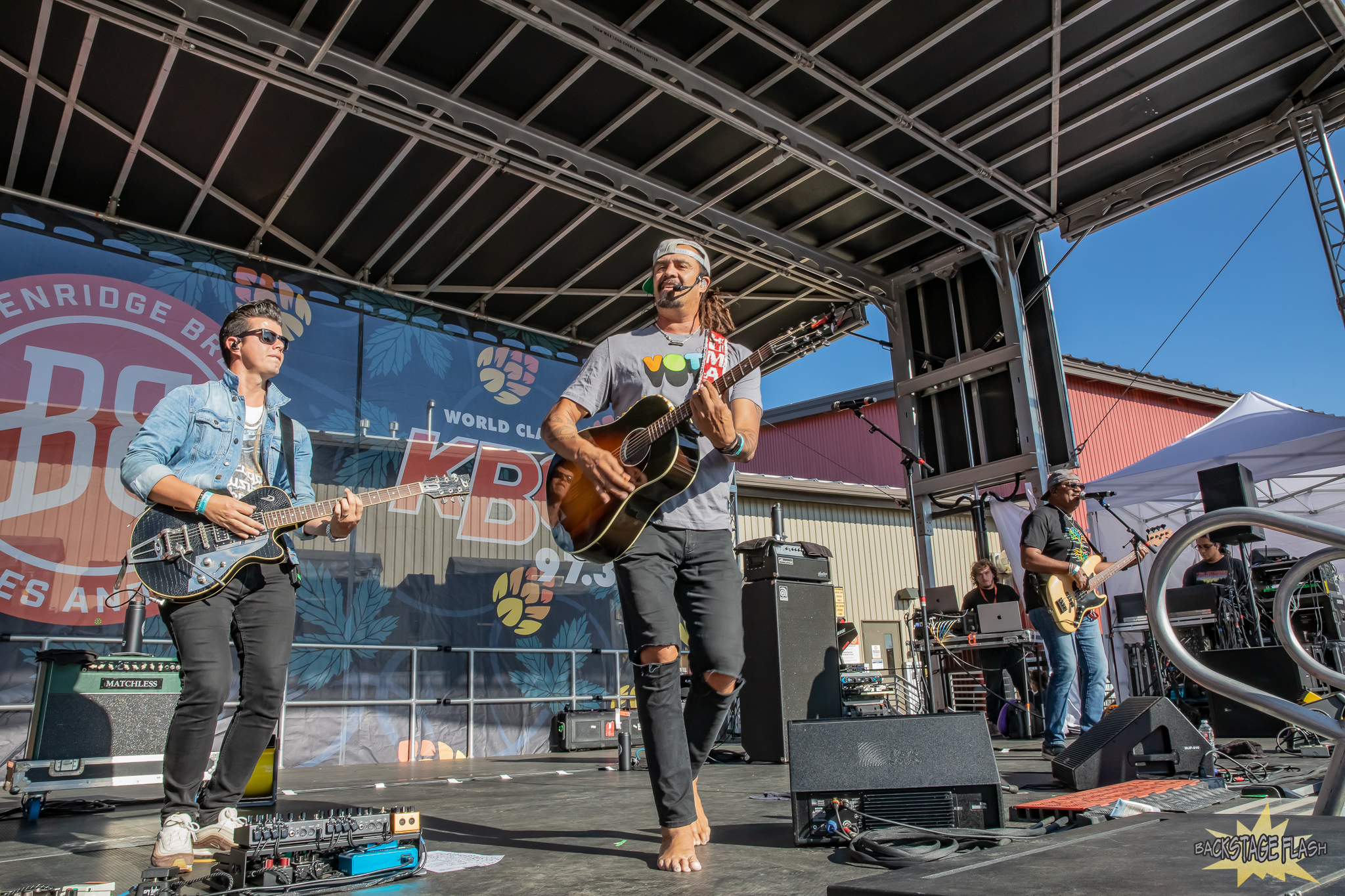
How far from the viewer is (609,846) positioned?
2.44 meters

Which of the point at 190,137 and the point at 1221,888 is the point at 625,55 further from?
the point at 1221,888

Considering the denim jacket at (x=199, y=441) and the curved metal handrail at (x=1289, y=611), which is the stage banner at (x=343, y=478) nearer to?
the denim jacket at (x=199, y=441)

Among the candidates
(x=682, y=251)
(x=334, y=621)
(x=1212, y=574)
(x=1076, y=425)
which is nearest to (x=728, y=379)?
(x=682, y=251)

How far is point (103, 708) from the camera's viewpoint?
430 cm

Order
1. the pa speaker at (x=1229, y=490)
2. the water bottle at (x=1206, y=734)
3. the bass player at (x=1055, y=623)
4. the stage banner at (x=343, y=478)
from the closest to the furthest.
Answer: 1. the water bottle at (x=1206, y=734)
2. the pa speaker at (x=1229, y=490)
3. the bass player at (x=1055, y=623)
4. the stage banner at (x=343, y=478)

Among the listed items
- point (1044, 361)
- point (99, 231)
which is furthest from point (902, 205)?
point (99, 231)

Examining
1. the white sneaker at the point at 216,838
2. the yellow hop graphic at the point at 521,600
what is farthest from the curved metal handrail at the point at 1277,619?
the yellow hop graphic at the point at 521,600

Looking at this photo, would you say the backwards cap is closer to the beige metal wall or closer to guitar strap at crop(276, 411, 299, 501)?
guitar strap at crop(276, 411, 299, 501)

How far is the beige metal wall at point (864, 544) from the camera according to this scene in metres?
16.2

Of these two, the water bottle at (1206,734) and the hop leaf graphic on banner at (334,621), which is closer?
the water bottle at (1206,734)

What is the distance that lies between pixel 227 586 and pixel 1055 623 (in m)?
4.62

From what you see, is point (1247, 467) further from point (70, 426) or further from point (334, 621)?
point (70, 426)

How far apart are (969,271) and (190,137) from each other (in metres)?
7.66

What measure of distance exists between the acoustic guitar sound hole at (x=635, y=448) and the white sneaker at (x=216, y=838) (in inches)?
59.3
